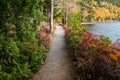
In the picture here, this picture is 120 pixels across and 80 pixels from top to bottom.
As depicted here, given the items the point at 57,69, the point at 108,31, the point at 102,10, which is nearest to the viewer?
the point at 57,69

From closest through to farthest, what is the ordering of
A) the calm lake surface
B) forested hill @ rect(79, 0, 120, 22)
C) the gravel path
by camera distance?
the gravel path
the calm lake surface
forested hill @ rect(79, 0, 120, 22)

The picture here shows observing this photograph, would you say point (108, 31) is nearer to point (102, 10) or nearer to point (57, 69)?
point (57, 69)

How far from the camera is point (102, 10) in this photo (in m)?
154

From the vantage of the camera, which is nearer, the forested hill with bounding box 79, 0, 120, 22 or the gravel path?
the gravel path

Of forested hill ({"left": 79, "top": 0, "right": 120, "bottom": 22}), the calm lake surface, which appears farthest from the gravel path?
forested hill ({"left": 79, "top": 0, "right": 120, "bottom": 22})

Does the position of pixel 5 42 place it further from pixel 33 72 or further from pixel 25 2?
pixel 33 72

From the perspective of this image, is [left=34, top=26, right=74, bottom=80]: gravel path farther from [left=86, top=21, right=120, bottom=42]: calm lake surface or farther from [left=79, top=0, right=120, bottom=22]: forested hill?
[left=79, top=0, right=120, bottom=22]: forested hill

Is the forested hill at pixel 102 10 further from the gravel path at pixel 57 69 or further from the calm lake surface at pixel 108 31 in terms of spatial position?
the gravel path at pixel 57 69

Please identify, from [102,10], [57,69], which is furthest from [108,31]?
[102,10]

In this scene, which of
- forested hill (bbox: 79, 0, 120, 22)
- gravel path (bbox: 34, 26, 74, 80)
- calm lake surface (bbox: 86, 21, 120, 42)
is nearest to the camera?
gravel path (bbox: 34, 26, 74, 80)

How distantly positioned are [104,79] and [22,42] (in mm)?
4102

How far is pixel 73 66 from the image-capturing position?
12.9m

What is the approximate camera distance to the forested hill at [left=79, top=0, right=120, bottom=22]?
129475mm

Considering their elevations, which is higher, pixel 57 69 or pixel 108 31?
pixel 57 69
